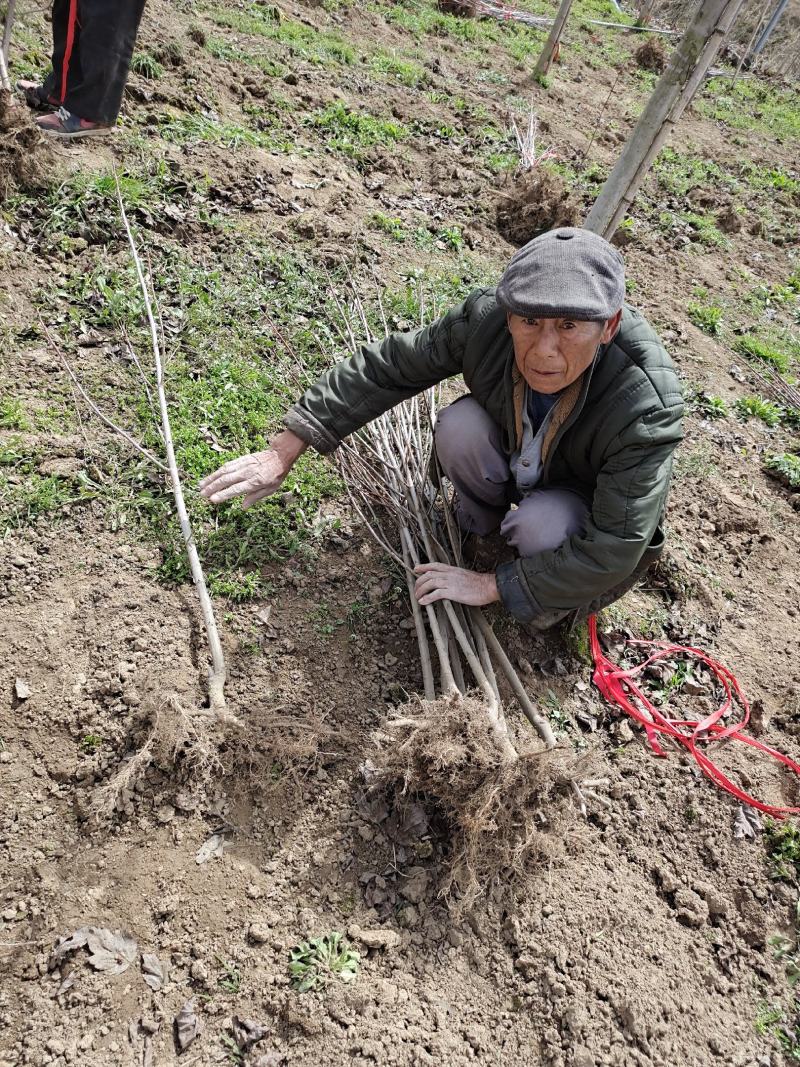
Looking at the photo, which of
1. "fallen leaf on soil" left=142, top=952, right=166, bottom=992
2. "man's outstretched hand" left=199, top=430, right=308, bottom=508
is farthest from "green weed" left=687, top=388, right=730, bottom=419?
"fallen leaf on soil" left=142, top=952, right=166, bottom=992

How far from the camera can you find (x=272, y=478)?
2406mm

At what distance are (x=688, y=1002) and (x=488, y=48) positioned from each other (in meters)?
9.47

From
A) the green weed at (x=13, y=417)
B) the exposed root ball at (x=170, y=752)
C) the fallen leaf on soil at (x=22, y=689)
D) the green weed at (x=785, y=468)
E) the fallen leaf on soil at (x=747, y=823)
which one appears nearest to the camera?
the exposed root ball at (x=170, y=752)

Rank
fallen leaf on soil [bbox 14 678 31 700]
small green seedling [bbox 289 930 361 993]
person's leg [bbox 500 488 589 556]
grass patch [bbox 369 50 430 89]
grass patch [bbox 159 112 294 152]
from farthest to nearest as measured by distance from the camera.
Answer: grass patch [bbox 369 50 430 89] → grass patch [bbox 159 112 294 152] → person's leg [bbox 500 488 589 556] → fallen leaf on soil [bbox 14 678 31 700] → small green seedling [bbox 289 930 361 993]

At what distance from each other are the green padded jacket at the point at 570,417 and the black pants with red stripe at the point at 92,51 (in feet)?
8.92

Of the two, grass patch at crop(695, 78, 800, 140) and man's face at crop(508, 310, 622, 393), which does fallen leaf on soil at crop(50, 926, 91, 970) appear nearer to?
man's face at crop(508, 310, 622, 393)

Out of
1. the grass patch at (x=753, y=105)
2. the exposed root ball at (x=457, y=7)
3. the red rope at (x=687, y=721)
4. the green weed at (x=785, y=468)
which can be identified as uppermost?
the grass patch at (x=753, y=105)

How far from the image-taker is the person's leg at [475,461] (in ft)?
8.04

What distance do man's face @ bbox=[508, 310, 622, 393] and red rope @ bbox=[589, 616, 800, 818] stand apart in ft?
3.72

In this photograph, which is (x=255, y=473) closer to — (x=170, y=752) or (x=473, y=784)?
(x=170, y=752)

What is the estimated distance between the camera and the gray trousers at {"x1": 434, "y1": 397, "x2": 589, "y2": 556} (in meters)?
2.31

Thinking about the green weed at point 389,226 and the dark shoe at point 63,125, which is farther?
the green weed at point 389,226

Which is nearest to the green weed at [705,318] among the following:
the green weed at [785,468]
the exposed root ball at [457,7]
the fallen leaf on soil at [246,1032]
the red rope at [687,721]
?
the green weed at [785,468]

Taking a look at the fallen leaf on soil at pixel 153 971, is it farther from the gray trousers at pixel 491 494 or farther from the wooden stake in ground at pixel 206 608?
the gray trousers at pixel 491 494
